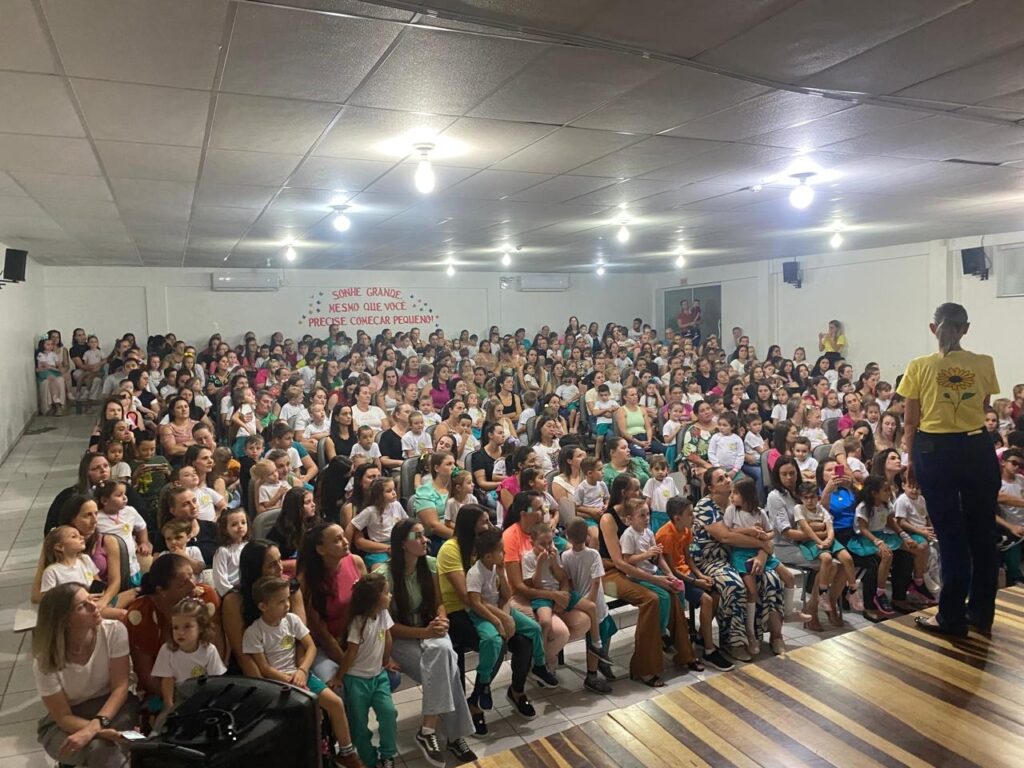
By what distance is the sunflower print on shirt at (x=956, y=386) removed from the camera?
9.27 ft

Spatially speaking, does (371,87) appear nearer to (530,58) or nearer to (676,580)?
(530,58)

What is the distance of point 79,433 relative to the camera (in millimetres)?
9414

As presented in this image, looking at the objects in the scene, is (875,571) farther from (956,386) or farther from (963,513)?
(956,386)

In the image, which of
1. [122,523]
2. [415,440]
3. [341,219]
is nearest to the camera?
[122,523]

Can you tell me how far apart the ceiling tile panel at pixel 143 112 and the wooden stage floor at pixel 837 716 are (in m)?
3.08

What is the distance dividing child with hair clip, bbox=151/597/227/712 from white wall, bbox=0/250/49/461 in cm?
647

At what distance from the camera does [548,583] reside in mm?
4070

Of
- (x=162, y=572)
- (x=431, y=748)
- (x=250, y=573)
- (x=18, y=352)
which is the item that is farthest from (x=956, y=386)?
(x=18, y=352)

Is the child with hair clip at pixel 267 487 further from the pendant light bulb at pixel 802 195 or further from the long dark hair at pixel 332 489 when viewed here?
the pendant light bulb at pixel 802 195

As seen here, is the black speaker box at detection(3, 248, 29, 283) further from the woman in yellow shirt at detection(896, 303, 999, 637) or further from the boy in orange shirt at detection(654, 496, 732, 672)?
the woman in yellow shirt at detection(896, 303, 999, 637)

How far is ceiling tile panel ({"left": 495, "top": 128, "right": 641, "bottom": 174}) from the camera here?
164 inches

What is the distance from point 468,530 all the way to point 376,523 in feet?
2.94

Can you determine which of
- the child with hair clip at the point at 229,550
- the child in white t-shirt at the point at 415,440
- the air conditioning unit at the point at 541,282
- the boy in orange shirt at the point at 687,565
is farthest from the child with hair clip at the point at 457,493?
the air conditioning unit at the point at 541,282

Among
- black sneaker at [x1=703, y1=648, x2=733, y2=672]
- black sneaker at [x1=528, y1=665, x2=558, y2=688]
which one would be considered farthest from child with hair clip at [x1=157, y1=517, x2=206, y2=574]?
black sneaker at [x1=703, y1=648, x2=733, y2=672]
